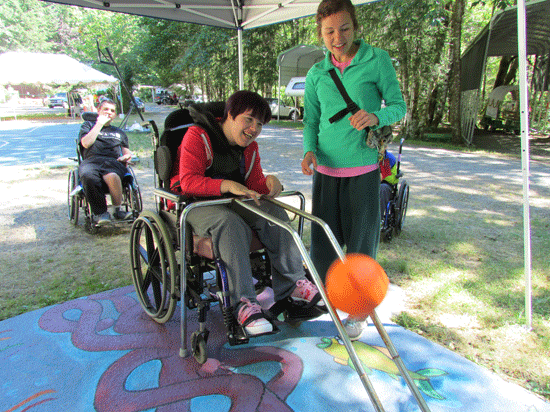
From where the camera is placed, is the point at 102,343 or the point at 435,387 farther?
the point at 102,343

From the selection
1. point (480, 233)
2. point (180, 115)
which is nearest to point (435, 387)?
point (180, 115)

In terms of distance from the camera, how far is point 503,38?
12664 millimetres

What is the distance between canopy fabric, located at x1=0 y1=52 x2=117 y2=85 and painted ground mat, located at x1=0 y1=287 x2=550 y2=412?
1859 centimetres

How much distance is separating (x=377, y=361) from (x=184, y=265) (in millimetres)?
1253

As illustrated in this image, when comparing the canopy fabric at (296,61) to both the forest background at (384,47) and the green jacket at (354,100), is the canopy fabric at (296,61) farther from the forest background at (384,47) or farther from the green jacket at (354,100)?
the green jacket at (354,100)

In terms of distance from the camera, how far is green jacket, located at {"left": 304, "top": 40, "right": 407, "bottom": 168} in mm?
2117

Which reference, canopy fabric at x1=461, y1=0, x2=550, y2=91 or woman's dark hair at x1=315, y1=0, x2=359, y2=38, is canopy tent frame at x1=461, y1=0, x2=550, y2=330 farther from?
woman's dark hair at x1=315, y1=0, x2=359, y2=38

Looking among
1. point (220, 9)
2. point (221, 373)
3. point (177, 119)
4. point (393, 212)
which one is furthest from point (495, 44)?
point (221, 373)

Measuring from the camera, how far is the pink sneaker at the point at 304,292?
2.26 metres

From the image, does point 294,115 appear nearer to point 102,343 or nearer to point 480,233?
point 480,233

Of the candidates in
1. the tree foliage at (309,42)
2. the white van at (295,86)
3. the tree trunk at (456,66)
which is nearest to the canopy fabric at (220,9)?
the tree foliage at (309,42)

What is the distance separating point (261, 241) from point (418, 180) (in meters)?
5.87

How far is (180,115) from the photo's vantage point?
2.68m

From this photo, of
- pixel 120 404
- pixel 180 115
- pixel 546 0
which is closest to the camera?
pixel 120 404
